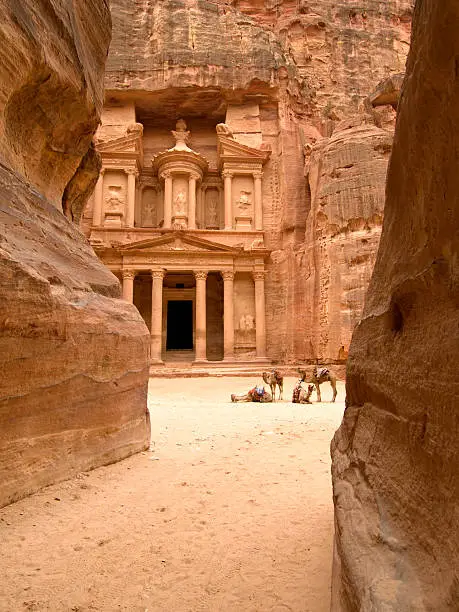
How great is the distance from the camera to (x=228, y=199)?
24.8m

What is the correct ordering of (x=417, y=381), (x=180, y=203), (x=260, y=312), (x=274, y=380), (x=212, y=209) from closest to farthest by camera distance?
1. (x=417, y=381)
2. (x=274, y=380)
3. (x=260, y=312)
4. (x=180, y=203)
5. (x=212, y=209)

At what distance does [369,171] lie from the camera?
18.2m

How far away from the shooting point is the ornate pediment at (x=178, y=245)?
22.2 metres

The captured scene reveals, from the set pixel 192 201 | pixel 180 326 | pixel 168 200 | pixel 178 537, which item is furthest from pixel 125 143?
pixel 178 537

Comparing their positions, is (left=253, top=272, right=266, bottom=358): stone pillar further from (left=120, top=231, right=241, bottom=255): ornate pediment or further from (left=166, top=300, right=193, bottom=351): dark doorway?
(left=166, top=300, right=193, bottom=351): dark doorway

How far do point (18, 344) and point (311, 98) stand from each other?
28.6 m

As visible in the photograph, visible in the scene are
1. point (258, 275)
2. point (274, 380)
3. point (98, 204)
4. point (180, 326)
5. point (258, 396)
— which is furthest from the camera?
A: point (180, 326)

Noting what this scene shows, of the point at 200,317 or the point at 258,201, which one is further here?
the point at 258,201

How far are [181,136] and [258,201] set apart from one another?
6322 millimetres

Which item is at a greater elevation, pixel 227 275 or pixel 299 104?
pixel 299 104

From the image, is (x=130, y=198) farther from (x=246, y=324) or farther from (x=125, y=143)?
(x=246, y=324)

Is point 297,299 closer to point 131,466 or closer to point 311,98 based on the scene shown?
point 311,98

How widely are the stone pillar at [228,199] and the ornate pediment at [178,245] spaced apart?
226 cm

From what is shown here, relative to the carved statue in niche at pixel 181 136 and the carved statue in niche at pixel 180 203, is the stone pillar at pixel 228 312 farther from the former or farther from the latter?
the carved statue in niche at pixel 181 136
